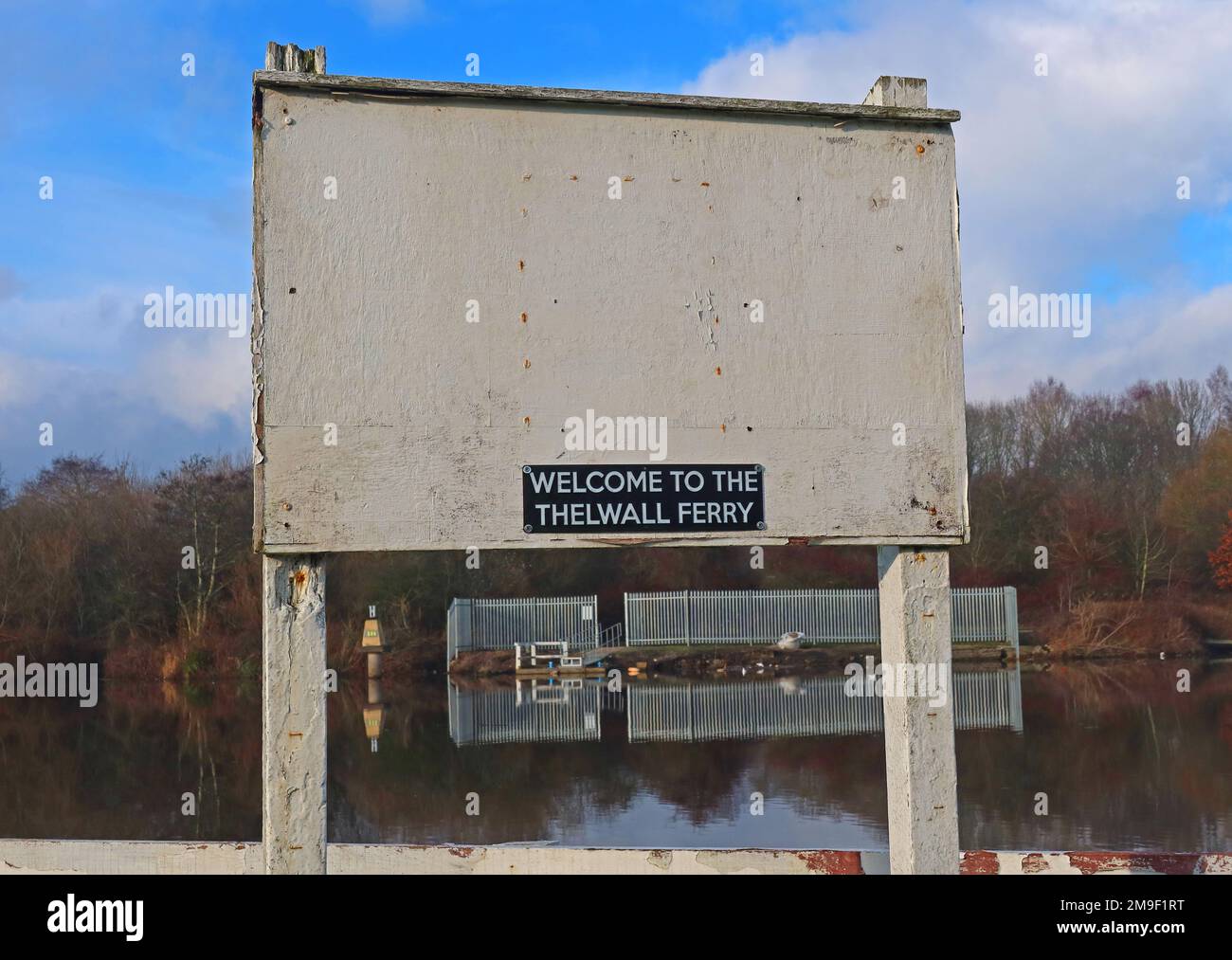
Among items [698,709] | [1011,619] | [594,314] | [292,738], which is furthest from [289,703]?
[1011,619]

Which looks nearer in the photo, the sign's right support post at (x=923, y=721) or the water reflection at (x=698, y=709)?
the sign's right support post at (x=923, y=721)

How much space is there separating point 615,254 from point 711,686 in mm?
24401

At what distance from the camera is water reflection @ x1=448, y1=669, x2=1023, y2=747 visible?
21.5m

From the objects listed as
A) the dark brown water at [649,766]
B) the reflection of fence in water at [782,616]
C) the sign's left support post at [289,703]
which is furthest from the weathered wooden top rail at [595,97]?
the reflection of fence in water at [782,616]

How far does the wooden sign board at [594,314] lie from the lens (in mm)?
5496

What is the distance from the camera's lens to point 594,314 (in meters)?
5.69

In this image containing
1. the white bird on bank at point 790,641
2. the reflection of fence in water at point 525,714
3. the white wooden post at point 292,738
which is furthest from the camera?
the white bird on bank at point 790,641

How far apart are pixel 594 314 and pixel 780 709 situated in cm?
1998

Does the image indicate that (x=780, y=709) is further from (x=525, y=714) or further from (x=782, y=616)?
(x=782, y=616)

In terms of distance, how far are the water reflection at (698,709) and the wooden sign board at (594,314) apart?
1480cm

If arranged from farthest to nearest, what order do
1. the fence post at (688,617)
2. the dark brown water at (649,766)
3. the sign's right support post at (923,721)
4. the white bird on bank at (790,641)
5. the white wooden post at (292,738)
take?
the fence post at (688,617) → the white bird on bank at (790,641) → the dark brown water at (649,766) → the sign's right support post at (923,721) → the white wooden post at (292,738)

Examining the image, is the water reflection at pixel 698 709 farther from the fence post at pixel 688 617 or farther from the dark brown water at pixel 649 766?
the fence post at pixel 688 617

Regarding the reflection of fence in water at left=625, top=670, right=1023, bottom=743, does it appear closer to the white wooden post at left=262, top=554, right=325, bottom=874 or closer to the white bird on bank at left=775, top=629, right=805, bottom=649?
the white bird on bank at left=775, top=629, right=805, bottom=649

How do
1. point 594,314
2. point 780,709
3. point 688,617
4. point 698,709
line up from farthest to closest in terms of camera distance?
point 688,617 → point 698,709 → point 780,709 → point 594,314
